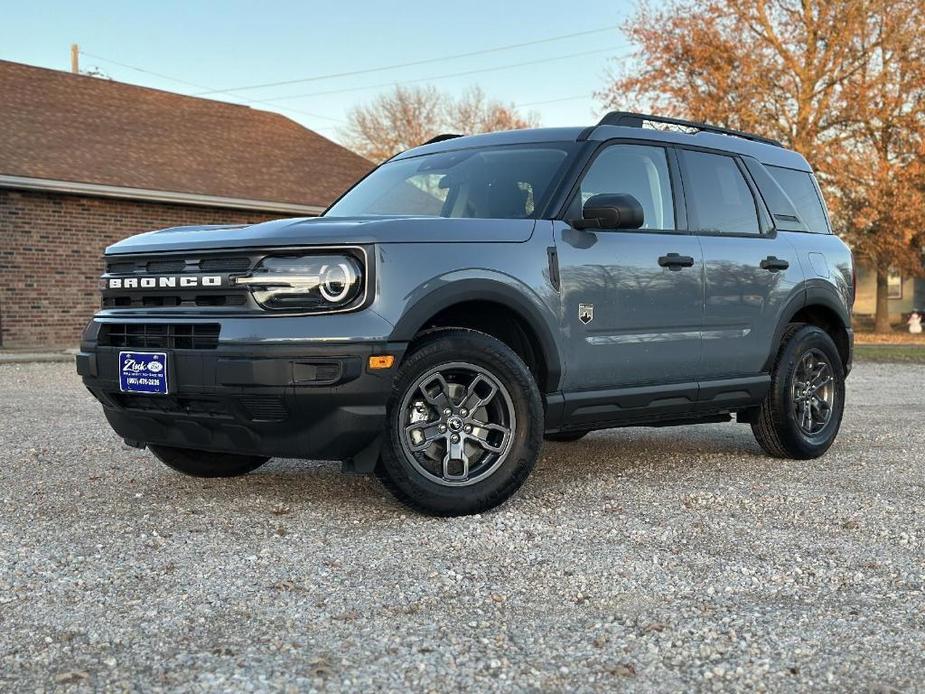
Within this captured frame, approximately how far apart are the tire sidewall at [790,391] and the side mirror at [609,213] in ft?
6.14

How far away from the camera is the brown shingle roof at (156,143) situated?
19.0 meters

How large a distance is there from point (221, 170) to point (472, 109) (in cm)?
3912

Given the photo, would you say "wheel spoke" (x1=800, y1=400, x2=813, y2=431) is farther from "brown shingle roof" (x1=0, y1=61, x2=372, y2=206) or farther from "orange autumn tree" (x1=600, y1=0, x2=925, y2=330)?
"orange autumn tree" (x1=600, y1=0, x2=925, y2=330)

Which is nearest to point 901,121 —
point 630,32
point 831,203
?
point 831,203

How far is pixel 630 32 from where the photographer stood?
97.9 ft

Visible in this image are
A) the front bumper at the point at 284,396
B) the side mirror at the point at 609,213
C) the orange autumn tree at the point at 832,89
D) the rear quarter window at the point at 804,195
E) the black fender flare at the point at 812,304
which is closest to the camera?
the front bumper at the point at 284,396

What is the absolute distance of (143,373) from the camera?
191 inches

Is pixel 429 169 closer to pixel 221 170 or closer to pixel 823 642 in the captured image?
pixel 823 642

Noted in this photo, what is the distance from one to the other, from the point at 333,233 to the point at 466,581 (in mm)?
1620

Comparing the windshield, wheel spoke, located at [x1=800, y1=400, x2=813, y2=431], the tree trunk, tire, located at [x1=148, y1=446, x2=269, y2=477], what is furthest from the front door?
the tree trunk

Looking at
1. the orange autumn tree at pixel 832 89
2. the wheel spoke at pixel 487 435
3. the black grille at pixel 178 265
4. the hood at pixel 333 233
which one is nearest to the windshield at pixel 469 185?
the hood at pixel 333 233

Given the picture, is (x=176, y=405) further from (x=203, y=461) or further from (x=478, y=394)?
(x=478, y=394)

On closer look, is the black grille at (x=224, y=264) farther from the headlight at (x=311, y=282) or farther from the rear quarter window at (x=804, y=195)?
the rear quarter window at (x=804, y=195)

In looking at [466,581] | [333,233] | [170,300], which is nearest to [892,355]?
[333,233]
